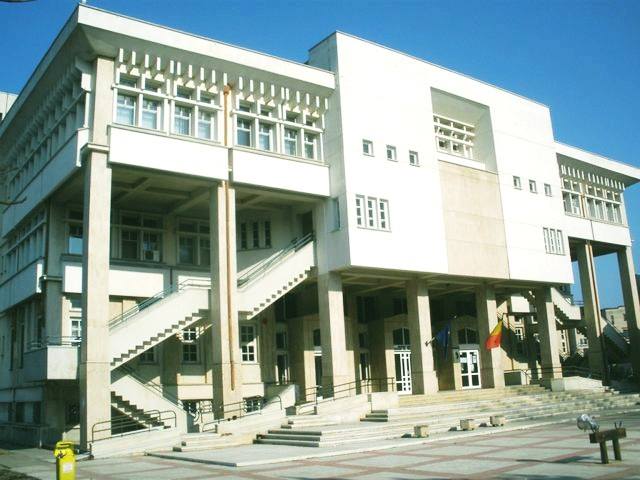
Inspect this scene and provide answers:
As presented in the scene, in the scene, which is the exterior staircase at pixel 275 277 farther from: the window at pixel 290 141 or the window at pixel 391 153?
the window at pixel 391 153

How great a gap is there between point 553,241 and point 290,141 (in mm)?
18389

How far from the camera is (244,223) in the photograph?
115 feet

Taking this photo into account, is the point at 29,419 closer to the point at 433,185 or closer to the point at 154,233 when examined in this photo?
the point at 154,233

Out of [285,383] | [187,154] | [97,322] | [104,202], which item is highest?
[187,154]

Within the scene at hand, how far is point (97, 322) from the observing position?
2402cm

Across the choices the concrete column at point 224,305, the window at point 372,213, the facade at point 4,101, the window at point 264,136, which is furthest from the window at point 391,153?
the facade at point 4,101

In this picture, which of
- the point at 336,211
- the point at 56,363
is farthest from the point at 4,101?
the point at 336,211

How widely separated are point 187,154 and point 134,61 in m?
4.29

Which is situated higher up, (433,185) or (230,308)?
(433,185)

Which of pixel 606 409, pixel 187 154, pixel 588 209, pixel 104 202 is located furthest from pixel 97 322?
pixel 588 209

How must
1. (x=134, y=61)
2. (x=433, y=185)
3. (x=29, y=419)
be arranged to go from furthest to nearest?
1. (x=433, y=185)
2. (x=29, y=419)
3. (x=134, y=61)

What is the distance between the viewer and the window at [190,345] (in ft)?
104

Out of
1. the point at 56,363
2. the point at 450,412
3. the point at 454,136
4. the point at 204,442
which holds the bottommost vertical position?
the point at 204,442

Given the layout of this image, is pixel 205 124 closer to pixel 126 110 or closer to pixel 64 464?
pixel 126 110
